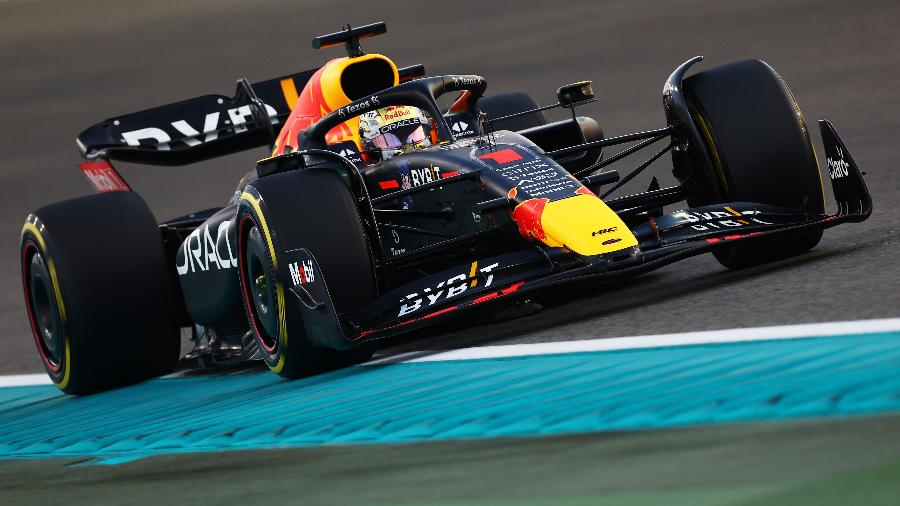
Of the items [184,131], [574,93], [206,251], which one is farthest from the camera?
[184,131]

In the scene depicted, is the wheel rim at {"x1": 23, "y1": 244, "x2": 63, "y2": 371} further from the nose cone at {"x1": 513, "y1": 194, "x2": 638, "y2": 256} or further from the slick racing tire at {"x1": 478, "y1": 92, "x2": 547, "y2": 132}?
the slick racing tire at {"x1": 478, "y1": 92, "x2": 547, "y2": 132}

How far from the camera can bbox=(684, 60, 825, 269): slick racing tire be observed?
6629 mm

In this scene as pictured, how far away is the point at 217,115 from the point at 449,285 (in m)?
3.53

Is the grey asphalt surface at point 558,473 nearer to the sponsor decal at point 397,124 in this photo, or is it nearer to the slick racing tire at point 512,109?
the sponsor decal at point 397,124

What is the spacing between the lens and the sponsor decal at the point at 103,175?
29.5 ft

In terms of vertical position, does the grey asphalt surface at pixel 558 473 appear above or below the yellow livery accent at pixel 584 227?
below

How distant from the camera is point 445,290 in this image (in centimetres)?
595

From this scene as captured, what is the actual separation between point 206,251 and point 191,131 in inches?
75.5

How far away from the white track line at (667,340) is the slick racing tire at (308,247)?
344 mm

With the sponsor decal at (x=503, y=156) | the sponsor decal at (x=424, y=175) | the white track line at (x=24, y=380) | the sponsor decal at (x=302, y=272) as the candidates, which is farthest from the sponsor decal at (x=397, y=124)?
the white track line at (x=24, y=380)

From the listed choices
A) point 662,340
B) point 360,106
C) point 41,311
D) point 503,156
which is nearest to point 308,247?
point 503,156

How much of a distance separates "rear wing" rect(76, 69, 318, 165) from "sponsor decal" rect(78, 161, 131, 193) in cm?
5

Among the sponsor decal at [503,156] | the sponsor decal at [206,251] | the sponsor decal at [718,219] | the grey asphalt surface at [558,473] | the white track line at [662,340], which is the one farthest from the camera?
the sponsor decal at [206,251]

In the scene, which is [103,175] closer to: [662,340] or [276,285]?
[276,285]
